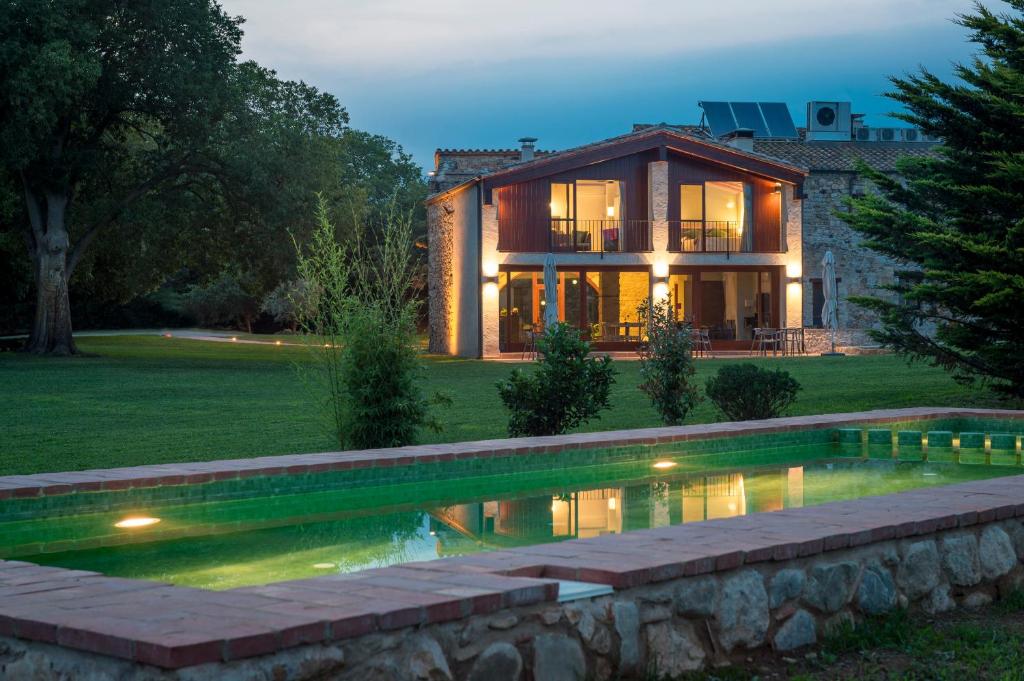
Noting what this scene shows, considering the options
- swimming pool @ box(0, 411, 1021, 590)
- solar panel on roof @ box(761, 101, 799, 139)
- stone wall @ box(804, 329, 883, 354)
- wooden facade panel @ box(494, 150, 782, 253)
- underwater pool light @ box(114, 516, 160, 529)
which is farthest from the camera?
solar panel on roof @ box(761, 101, 799, 139)

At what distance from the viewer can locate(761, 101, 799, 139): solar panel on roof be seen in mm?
40000

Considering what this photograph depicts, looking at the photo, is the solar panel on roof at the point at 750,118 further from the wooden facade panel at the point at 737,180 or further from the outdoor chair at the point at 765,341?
the outdoor chair at the point at 765,341

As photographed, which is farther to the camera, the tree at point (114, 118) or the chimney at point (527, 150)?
the chimney at point (527, 150)

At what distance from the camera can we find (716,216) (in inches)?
1334

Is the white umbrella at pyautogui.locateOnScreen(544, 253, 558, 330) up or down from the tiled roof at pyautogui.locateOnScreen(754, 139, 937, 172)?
down

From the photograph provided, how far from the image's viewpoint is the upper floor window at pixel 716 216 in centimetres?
3297

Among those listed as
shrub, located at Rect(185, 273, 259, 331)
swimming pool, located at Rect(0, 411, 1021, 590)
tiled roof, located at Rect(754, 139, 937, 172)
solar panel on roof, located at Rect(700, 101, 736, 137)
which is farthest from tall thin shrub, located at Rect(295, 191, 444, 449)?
shrub, located at Rect(185, 273, 259, 331)

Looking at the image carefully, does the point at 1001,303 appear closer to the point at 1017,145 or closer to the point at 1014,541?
the point at 1017,145

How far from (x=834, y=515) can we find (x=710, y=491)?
9.93 ft

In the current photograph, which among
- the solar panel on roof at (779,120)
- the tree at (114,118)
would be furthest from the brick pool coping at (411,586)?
the solar panel on roof at (779,120)

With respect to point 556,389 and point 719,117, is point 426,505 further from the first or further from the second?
point 719,117

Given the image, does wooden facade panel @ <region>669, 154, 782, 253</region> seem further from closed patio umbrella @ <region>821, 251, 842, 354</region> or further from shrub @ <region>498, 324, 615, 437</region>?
shrub @ <region>498, 324, 615, 437</region>

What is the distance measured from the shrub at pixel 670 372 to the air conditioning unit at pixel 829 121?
31.1 meters

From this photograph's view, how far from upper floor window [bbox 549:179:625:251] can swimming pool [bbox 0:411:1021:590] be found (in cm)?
2173
